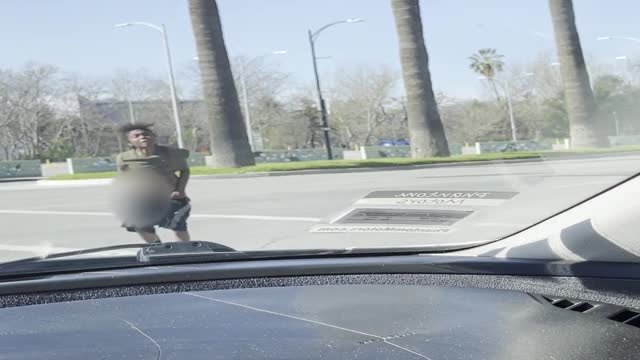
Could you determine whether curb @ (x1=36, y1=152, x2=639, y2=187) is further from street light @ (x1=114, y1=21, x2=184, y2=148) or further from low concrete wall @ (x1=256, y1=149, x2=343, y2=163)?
street light @ (x1=114, y1=21, x2=184, y2=148)

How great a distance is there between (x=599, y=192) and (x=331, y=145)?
1213mm

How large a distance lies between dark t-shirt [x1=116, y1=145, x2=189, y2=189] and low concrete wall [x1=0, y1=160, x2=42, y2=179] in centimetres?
45

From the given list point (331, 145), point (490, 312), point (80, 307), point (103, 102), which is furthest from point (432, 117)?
point (80, 307)

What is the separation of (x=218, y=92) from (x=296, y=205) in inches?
29.0

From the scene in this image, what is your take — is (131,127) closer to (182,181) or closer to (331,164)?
(182,181)

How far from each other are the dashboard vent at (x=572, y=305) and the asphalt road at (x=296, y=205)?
70 centimetres

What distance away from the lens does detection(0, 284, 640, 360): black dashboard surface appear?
209 centimetres

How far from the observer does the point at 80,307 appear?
242 cm

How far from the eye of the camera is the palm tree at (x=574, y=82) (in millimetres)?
3203

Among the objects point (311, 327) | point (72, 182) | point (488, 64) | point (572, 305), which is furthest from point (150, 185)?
point (572, 305)

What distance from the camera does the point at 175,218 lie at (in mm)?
3475

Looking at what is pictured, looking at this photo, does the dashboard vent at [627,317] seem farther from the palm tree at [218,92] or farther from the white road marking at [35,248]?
the white road marking at [35,248]

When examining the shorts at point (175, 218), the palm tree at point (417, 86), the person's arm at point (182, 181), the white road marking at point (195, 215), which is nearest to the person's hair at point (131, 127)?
the person's arm at point (182, 181)

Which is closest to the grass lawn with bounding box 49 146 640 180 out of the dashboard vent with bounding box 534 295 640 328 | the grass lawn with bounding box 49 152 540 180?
the grass lawn with bounding box 49 152 540 180
